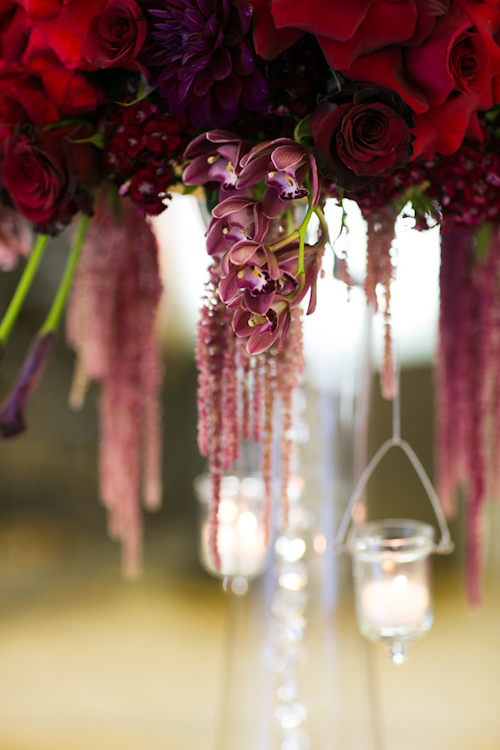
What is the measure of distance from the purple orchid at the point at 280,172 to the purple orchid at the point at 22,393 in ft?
0.81

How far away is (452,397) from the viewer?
2.27 ft

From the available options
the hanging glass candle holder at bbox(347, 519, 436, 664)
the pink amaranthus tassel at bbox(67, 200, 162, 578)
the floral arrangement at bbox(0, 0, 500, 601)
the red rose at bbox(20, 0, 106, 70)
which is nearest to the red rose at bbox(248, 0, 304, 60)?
the floral arrangement at bbox(0, 0, 500, 601)

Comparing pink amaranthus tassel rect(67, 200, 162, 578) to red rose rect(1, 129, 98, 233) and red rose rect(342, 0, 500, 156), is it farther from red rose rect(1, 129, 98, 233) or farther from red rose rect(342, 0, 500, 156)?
red rose rect(342, 0, 500, 156)

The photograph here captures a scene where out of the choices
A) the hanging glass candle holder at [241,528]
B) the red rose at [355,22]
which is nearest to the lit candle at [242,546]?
the hanging glass candle holder at [241,528]

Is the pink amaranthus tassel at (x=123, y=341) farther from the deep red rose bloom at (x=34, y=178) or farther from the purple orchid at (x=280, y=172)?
the purple orchid at (x=280, y=172)

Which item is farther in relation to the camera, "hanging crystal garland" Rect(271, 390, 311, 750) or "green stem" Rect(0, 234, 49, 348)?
"hanging crystal garland" Rect(271, 390, 311, 750)

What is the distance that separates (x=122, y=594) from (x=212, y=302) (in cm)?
244

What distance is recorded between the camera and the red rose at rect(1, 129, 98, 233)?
1.54ft

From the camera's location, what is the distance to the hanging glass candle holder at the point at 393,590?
0.64m

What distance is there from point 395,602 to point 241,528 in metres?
0.36

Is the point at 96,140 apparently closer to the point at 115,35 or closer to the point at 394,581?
the point at 115,35

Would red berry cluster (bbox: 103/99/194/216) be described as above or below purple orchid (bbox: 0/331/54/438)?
above

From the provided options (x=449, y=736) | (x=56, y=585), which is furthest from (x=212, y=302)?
(x=56, y=585)

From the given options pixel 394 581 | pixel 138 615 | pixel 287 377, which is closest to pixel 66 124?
pixel 287 377
